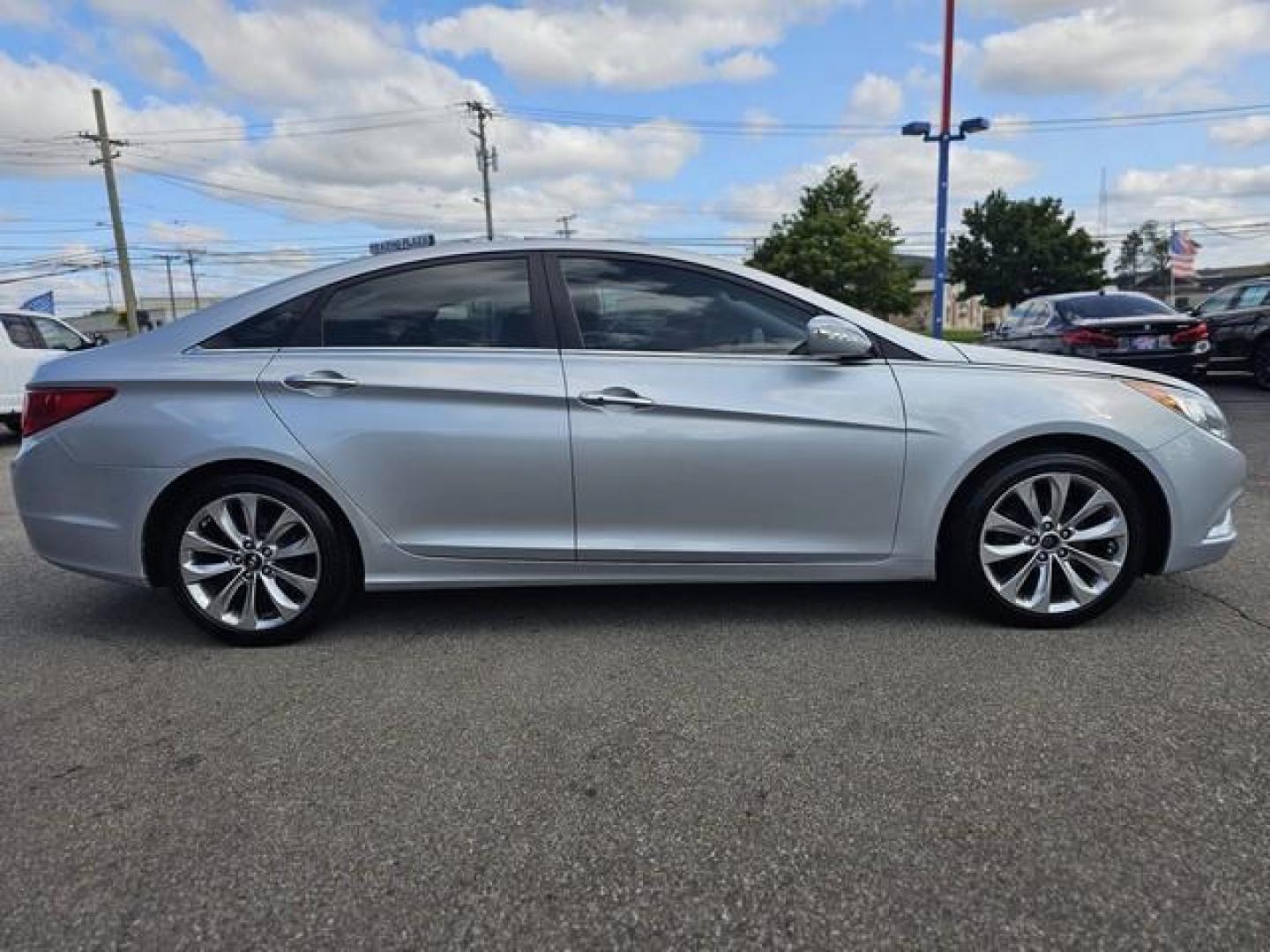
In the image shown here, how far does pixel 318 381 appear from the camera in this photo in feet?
10.8

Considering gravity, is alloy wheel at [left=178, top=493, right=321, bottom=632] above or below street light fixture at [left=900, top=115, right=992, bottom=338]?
below

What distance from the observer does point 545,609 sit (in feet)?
12.3

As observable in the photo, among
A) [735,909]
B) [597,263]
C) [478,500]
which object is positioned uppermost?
[597,263]

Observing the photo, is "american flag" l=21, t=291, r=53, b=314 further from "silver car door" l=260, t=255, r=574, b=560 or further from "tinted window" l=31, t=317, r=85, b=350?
"silver car door" l=260, t=255, r=574, b=560

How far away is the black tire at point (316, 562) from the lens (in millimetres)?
3311

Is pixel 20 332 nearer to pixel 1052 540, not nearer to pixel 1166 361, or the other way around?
pixel 1052 540

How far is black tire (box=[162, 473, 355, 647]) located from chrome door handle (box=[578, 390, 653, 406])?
43.1 inches

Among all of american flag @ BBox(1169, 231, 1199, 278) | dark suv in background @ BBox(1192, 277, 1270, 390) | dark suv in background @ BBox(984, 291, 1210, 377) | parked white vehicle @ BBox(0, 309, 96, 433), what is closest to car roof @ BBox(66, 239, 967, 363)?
dark suv in background @ BBox(984, 291, 1210, 377)

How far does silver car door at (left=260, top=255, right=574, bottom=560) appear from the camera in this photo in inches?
129

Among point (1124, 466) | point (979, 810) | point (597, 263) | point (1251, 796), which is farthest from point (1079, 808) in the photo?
Answer: point (597, 263)

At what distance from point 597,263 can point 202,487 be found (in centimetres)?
174

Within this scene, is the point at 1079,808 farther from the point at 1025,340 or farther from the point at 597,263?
the point at 1025,340

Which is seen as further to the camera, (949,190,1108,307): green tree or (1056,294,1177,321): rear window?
(949,190,1108,307): green tree

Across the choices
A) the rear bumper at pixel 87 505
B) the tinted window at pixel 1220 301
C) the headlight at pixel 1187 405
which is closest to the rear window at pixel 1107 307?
the tinted window at pixel 1220 301
